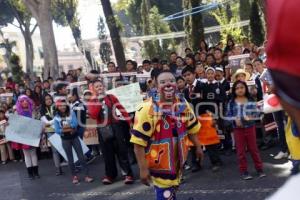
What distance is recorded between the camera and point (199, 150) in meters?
4.48

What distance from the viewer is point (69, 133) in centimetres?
830

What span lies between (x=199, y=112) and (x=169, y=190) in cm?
377

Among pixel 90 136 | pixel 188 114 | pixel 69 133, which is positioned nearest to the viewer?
pixel 188 114

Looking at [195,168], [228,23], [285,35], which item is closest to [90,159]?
[195,168]

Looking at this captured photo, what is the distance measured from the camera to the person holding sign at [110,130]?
25.6 ft

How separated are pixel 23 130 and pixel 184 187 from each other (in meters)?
3.83

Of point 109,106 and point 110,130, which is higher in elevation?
point 109,106

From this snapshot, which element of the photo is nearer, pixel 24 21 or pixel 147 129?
pixel 147 129

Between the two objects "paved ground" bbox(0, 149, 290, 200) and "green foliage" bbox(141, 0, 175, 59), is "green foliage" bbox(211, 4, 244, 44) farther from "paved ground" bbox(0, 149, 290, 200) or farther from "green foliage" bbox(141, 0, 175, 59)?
"paved ground" bbox(0, 149, 290, 200)

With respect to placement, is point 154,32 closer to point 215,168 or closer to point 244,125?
point 215,168

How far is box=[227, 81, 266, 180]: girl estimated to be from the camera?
6770 millimetres

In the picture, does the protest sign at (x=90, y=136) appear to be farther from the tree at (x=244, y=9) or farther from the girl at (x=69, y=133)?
the tree at (x=244, y=9)

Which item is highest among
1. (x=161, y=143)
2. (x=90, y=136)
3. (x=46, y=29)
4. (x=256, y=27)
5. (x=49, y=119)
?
(x=46, y=29)

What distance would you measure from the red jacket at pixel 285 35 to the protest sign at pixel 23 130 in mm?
8678
